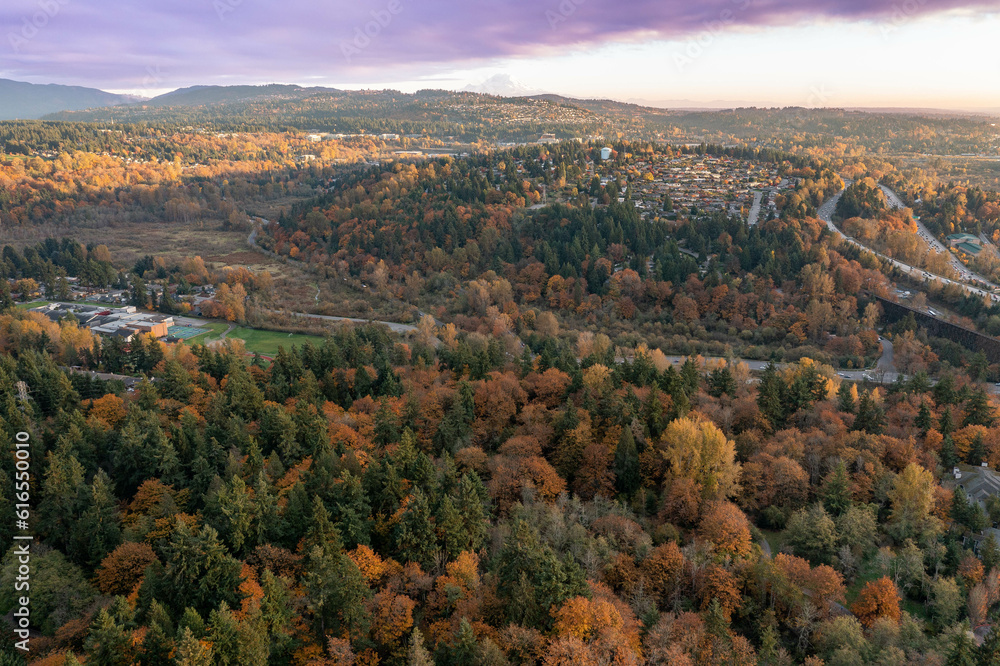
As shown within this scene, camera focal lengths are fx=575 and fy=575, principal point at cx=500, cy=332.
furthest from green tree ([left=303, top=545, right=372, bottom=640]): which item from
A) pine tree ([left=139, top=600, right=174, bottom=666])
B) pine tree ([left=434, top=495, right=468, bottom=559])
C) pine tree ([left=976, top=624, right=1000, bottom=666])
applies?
pine tree ([left=976, top=624, right=1000, bottom=666])

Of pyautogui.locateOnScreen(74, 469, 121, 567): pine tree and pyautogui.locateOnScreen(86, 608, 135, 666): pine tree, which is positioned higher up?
pyautogui.locateOnScreen(86, 608, 135, 666): pine tree

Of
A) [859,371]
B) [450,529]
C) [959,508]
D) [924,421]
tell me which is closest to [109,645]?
[450,529]

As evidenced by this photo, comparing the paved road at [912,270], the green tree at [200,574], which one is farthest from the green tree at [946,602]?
the paved road at [912,270]

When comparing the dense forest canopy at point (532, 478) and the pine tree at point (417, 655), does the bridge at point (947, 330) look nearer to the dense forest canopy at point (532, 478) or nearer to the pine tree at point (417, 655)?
the dense forest canopy at point (532, 478)

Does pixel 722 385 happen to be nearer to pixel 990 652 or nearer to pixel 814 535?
pixel 814 535

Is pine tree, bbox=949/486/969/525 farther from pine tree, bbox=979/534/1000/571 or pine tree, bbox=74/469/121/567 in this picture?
pine tree, bbox=74/469/121/567

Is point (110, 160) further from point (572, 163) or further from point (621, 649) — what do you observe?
point (621, 649)
